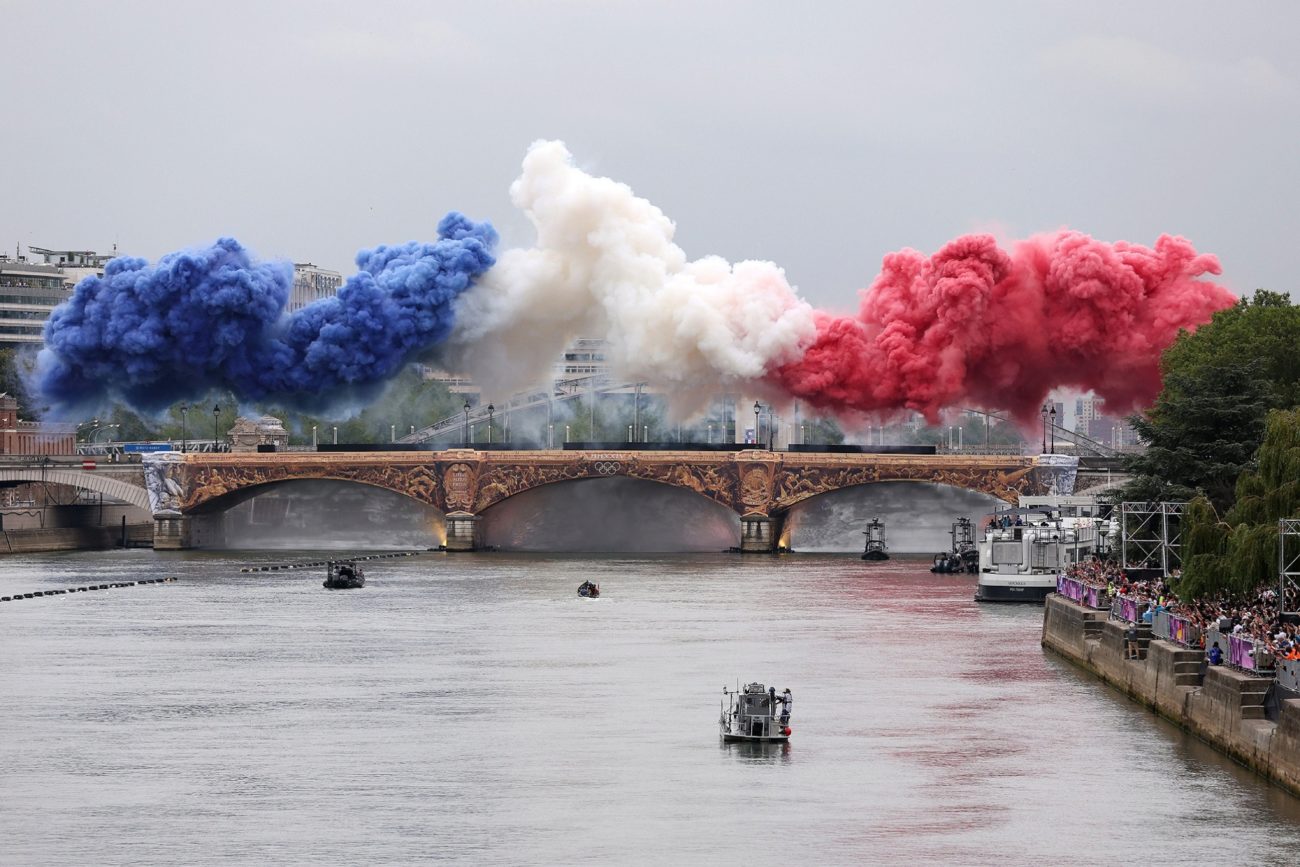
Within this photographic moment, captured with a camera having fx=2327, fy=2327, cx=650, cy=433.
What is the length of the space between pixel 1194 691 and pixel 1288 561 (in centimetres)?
710

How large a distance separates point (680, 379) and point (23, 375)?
58.8 meters

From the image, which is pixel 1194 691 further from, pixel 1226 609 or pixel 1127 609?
pixel 1127 609

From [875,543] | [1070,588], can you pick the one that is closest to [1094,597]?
[1070,588]

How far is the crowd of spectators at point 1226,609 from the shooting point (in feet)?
190

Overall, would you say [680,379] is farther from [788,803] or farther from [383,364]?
[788,803]

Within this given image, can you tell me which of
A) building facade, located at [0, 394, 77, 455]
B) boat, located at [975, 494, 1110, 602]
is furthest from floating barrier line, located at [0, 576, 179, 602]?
building facade, located at [0, 394, 77, 455]

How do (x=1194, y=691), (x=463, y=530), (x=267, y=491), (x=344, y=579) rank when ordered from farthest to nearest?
(x=267, y=491)
(x=463, y=530)
(x=344, y=579)
(x=1194, y=691)

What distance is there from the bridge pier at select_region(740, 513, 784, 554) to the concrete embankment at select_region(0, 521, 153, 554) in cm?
4924

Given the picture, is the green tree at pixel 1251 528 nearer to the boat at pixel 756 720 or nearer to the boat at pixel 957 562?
the boat at pixel 756 720

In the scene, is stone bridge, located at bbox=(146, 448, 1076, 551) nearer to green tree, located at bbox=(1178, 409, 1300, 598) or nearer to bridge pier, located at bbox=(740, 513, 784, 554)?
bridge pier, located at bbox=(740, 513, 784, 554)

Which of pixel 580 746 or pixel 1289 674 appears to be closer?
pixel 1289 674

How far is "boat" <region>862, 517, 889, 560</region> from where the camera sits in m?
155

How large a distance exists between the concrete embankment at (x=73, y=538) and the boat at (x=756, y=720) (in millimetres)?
105691

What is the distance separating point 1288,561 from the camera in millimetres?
68750
